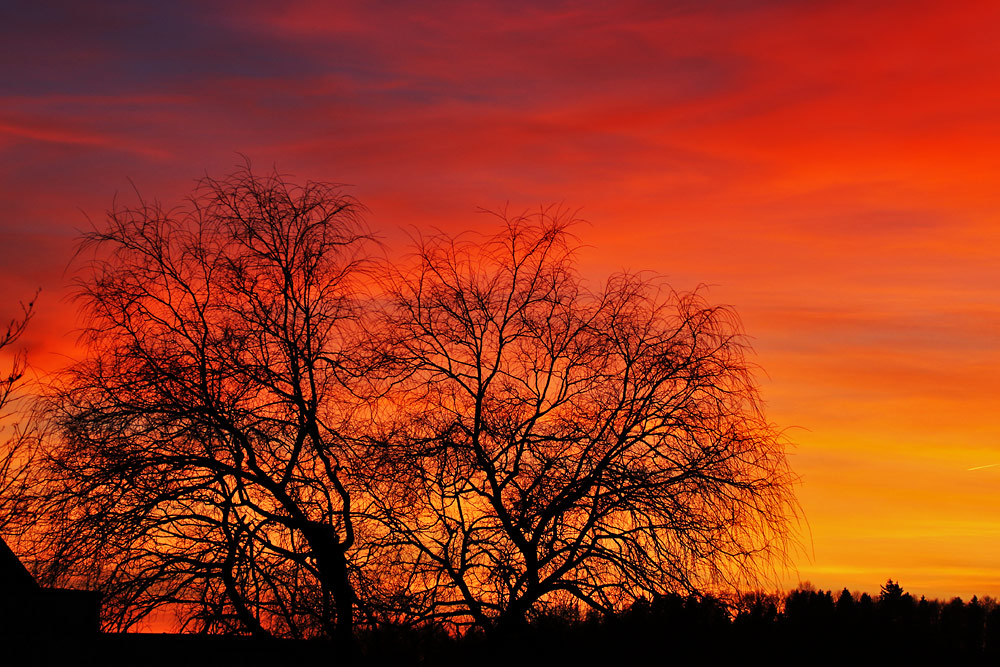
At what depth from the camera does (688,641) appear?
11953 mm

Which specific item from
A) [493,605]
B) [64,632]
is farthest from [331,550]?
[64,632]

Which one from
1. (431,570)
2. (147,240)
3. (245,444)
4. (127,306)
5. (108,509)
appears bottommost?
(431,570)

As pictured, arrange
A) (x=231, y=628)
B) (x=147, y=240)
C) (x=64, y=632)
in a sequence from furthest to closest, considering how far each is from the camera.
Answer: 1. (x=64, y=632)
2. (x=147, y=240)
3. (x=231, y=628)

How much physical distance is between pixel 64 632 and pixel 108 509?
Result: 20.1ft

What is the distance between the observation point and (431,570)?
12938mm

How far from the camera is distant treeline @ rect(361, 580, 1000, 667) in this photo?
12.0 metres

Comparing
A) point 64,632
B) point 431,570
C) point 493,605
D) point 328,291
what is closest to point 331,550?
point 431,570

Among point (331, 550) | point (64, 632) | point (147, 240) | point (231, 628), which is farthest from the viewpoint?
point (64, 632)

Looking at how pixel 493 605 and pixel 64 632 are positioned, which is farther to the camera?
pixel 64 632

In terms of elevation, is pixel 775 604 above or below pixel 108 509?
below

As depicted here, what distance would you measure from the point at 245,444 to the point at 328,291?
2.56 metres

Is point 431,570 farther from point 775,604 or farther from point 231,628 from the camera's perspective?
point 775,604

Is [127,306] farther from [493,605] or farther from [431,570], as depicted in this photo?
[493,605]

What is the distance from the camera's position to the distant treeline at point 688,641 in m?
Answer: 12.0
